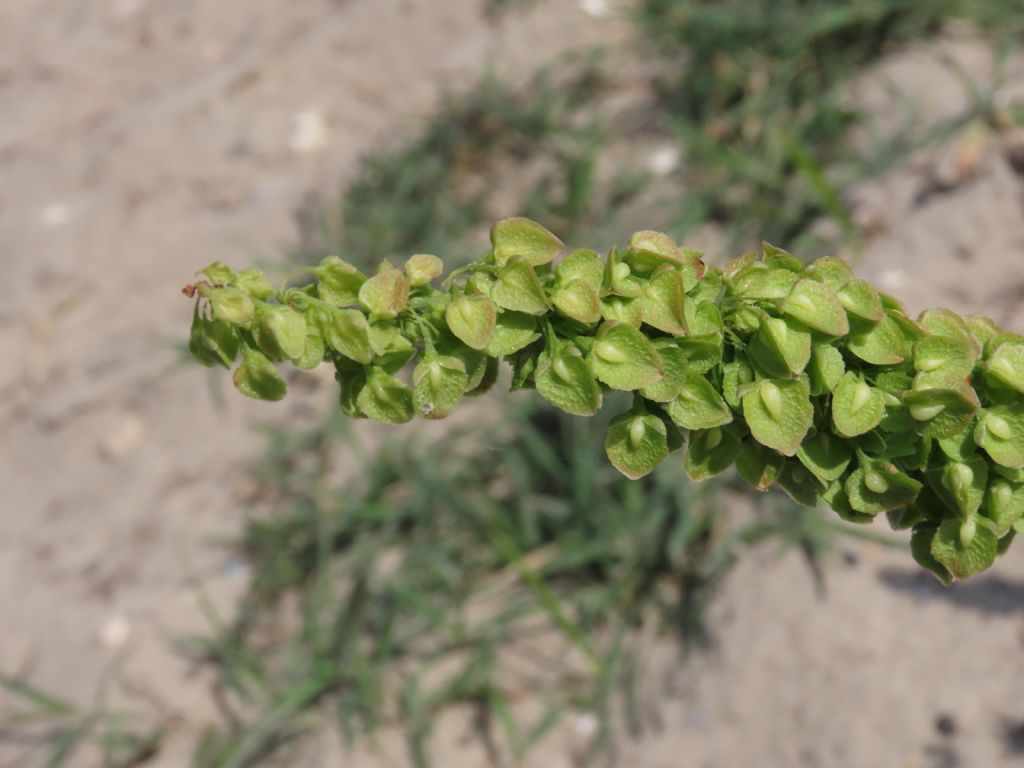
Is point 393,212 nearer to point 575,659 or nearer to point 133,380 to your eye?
point 133,380

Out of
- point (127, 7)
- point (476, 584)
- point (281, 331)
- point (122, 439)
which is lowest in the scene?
point (476, 584)

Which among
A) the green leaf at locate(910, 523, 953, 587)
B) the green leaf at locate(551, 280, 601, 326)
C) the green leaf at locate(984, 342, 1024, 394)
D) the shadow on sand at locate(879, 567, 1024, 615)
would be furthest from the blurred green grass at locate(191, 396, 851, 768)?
the green leaf at locate(551, 280, 601, 326)

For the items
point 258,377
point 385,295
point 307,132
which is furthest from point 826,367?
point 307,132

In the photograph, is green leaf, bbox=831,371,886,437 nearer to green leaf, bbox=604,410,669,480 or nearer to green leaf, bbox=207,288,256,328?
green leaf, bbox=604,410,669,480

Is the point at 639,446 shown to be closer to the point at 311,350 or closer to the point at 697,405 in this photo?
the point at 697,405

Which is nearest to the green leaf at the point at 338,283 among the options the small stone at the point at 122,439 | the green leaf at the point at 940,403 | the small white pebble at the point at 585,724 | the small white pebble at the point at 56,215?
the green leaf at the point at 940,403

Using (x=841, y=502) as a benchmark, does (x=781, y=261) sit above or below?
above

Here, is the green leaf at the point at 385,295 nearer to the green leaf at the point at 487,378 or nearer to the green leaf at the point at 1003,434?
the green leaf at the point at 487,378
